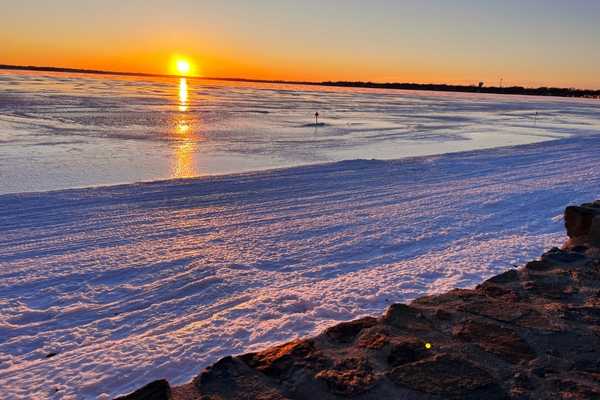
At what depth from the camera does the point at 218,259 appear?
4.87m

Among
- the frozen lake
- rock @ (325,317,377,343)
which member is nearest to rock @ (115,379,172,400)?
rock @ (325,317,377,343)

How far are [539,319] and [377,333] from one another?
3.71 ft

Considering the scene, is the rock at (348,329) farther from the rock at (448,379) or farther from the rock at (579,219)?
the rock at (579,219)

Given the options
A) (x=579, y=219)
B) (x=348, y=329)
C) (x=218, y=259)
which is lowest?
(x=218, y=259)

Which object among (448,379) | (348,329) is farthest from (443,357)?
(348,329)

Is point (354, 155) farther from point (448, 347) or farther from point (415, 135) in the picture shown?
point (448, 347)

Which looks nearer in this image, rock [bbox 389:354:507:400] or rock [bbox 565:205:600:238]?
rock [bbox 389:354:507:400]

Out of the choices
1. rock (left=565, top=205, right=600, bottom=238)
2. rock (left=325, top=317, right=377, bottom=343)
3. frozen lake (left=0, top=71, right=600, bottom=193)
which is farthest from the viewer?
frozen lake (left=0, top=71, right=600, bottom=193)

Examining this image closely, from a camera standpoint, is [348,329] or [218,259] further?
[218,259]

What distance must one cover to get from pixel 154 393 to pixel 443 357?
159 centimetres

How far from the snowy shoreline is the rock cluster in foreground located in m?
0.41

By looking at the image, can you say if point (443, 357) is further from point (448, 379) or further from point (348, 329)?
point (348, 329)

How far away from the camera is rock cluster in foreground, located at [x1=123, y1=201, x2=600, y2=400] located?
2.56 m

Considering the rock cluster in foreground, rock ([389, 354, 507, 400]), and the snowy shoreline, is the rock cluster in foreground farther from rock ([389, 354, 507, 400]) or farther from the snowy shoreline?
the snowy shoreline
